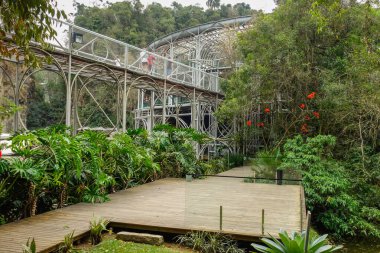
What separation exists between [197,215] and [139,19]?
119 feet

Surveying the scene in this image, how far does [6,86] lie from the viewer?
64.4 feet

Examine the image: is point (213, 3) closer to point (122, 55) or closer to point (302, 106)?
point (302, 106)

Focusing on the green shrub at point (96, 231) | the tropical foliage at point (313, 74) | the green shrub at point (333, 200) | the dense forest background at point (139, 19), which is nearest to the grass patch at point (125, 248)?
the green shrub at point (96, 231)

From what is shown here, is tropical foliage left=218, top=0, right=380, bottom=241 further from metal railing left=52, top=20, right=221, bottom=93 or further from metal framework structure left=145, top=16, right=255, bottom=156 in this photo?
metal framework structure left=145, top=16, right=255, bottom=156

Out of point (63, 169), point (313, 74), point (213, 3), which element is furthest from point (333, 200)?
point (213, 3)

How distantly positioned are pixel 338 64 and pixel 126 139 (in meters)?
7.35

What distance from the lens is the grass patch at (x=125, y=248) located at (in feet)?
14.0

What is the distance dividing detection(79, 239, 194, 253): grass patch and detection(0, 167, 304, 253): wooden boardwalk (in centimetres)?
33

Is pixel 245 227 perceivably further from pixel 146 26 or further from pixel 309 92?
pixel 146 26

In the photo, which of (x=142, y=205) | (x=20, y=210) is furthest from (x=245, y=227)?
(x=20, y=210)

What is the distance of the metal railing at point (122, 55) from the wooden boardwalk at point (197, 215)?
9.89ft

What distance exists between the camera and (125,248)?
437cm

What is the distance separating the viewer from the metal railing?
835 cm

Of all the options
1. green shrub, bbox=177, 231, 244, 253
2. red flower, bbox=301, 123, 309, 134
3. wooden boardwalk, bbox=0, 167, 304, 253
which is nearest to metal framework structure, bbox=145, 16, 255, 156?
red flower, bbox=301, 123, 309, 134
